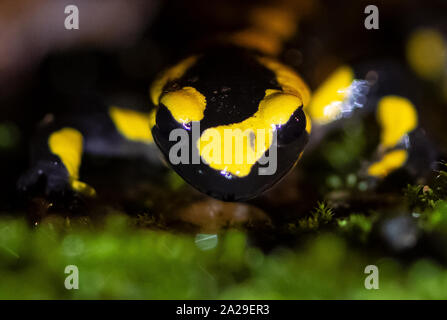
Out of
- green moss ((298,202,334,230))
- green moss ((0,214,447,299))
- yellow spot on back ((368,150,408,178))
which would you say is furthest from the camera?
yellow spot on back ((368,150,408,178))

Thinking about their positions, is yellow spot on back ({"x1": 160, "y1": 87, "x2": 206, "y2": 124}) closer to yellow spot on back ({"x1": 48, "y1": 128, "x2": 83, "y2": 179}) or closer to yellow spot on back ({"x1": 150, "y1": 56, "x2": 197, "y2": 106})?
yellow spot on back ({"x1": 150, "y1": 56, "x2": 197, "y2": 106})

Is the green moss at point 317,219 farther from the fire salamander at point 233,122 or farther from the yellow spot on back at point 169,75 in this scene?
the yellow spot on back at point 169,75

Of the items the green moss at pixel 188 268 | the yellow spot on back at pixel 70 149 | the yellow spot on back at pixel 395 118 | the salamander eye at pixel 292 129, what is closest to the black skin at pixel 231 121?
the salamander eye at pixel 292 129

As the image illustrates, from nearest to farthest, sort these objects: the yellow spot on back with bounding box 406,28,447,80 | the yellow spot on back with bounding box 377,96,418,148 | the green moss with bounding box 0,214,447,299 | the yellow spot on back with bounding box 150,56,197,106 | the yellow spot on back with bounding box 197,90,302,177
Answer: the green moss with bounding box 0,214,447,299
the yellow spot on back with bounding box 197,90,302,177
the yellow spot on back with bounding box 150,56,197,106
the yellow spot on back with bounding box 377,96,418,148
the yellow spot on back with bounding box 406,28,447,80

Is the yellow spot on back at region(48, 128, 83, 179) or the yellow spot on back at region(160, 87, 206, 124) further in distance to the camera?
the yellow spot on back at region(48, 128, 83, 179)

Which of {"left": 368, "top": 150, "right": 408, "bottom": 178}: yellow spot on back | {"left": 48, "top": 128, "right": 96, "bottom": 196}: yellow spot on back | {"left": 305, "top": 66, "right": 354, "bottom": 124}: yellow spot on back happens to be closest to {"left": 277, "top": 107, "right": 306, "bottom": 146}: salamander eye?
{"left": 368, "top": 150, "right": 408, "bottom": 178}: yellow spot on back
